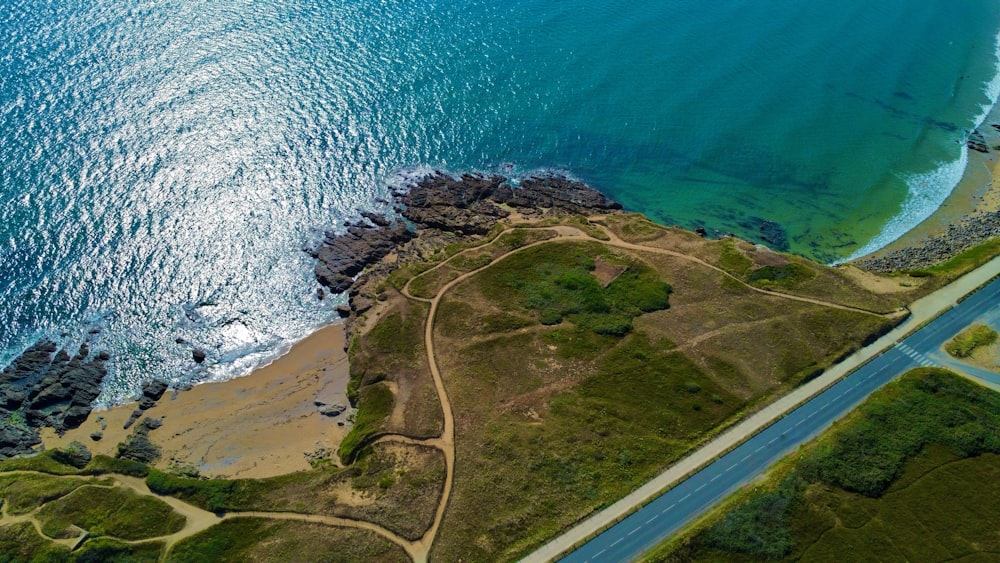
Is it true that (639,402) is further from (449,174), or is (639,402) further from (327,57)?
(327,57)

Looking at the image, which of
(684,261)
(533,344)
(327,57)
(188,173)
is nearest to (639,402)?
(533,344)

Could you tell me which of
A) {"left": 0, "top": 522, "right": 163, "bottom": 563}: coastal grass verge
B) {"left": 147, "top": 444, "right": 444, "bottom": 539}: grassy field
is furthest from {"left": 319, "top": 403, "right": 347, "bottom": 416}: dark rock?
{"left": 0, "top": 522, "right": 163, "bottom": 563}: coastal grass verge

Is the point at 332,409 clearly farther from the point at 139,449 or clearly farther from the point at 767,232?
the point at 767,232

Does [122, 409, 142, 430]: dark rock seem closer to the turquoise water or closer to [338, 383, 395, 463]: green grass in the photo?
the turquoise water

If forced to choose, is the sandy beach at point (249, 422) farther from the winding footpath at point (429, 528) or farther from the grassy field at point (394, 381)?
the winding footpath at point (429, 528)

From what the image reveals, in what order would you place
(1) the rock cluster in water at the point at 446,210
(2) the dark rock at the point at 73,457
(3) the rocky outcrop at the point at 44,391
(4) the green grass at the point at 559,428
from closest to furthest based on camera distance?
(4) the green grass at the point at 559,428, (2) the dark rock at the point at 73,457, (3) the rocky outcrop at the point at 44,391, (1) the rock cluster in water at the point at 446,210

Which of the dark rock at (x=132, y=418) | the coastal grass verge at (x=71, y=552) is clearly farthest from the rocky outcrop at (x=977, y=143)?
the dark rock at (x=132, y=418)
